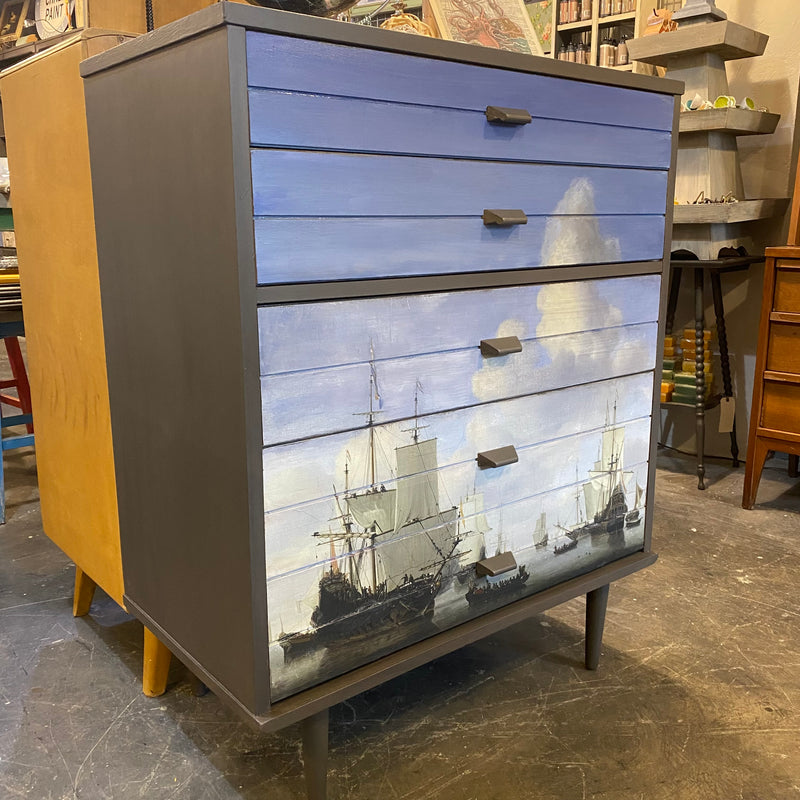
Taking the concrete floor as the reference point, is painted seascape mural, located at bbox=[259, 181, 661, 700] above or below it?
above

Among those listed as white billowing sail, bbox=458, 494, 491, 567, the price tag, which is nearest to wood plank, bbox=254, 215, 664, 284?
white billowing sail, bbox=458, 494, 491, 567

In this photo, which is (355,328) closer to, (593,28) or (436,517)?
(436,517)

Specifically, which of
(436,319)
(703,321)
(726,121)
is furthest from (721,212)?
(436,319)

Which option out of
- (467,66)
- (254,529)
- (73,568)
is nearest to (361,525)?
(254,529)

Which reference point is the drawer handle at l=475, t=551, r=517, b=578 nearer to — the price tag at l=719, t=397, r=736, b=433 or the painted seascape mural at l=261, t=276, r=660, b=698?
the painted seascape mural at l=261, t=276, r=660, b=698

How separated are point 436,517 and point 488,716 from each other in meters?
0.48

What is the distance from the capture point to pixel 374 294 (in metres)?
1.06

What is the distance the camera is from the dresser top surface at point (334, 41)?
2.89ft

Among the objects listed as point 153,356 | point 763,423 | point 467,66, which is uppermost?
point 467,66

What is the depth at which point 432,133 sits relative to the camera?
3.51 feet

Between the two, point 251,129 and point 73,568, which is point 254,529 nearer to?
point 251,129

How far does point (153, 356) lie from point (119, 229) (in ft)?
0.69

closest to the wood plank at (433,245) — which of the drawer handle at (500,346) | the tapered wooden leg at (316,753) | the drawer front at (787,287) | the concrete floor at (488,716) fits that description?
the drawer handle at (500,346)

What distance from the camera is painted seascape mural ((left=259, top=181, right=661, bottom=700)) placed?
40.8 inches
